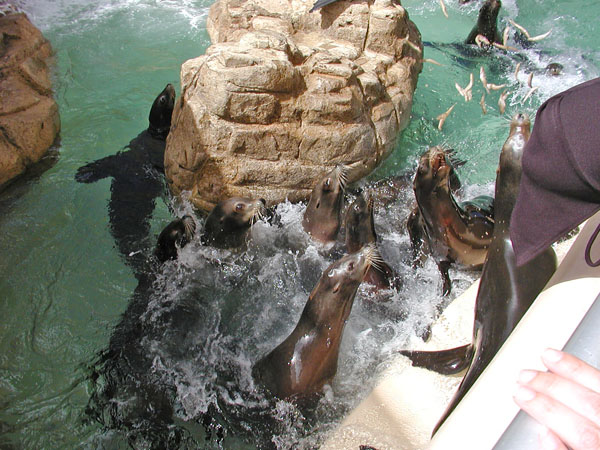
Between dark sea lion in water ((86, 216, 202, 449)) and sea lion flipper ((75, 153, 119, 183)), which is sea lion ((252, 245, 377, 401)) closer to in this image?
dark sea lion in water ((86, 216, 202, 449))

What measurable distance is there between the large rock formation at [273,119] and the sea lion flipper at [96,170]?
0.80 metres

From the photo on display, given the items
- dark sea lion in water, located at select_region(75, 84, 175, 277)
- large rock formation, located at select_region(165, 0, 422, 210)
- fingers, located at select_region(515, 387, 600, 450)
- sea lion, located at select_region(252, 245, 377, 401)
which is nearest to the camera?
fingers, located at select_region(515, 387, 600, 450)

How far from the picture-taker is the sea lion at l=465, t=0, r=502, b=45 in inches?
337

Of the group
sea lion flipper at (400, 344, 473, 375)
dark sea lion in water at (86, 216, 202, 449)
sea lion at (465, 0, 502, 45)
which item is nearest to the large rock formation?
dark sea lion in water at (86, 216, 202, 449)

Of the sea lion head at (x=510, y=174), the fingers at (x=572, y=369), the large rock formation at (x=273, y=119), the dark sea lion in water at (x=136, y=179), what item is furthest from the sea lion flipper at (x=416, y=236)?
the fingers at (x=572, y=369)

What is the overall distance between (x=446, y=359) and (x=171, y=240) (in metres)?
Answer: 2.49

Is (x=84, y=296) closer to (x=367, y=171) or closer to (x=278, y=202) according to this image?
(x=278, y=202)

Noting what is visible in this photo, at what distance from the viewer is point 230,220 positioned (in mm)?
4281

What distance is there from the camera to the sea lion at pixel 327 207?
174 inches

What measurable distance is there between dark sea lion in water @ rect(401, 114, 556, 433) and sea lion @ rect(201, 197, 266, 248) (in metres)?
1.84

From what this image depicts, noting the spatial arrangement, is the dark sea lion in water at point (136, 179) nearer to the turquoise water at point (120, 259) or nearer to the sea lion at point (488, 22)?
the turquoise water at point (120, 259)

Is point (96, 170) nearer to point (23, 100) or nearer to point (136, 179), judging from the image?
point (136, 179)

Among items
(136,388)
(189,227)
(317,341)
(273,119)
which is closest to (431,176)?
(273,119)

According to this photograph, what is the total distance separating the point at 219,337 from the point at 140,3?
807 cm
